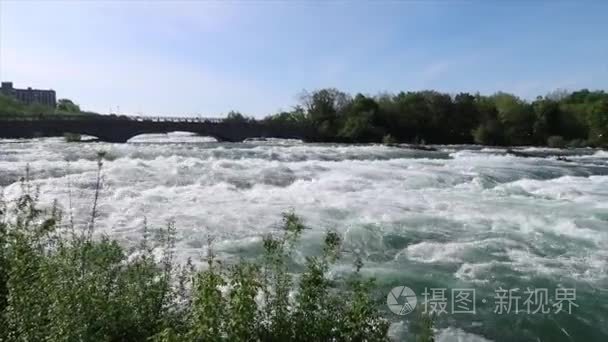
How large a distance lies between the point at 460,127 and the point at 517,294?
74.8m

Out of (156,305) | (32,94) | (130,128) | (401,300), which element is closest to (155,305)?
(156,305)

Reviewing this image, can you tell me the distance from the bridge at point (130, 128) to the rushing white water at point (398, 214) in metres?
36.4

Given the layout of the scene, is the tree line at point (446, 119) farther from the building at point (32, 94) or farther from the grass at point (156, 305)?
the building at point (32, 94)

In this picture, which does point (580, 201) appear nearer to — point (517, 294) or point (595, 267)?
point (595, 267)

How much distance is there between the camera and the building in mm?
155038

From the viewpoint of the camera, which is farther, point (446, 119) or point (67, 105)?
point (67, 105)

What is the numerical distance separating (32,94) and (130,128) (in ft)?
395

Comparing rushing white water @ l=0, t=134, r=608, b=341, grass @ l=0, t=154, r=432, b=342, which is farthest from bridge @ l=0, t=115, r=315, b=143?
grass @ l=0, t=154, r=432, b=342

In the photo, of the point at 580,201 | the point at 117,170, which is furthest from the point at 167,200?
the point at 580,201

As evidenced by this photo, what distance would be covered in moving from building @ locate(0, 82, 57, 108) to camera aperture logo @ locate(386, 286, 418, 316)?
165531mm

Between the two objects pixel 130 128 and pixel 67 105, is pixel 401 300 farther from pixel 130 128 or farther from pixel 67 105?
pixel 67 105

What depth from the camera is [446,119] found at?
8031cm

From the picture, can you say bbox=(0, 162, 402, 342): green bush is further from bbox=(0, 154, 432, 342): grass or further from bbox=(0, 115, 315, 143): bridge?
bbox=(0, 115, 315, 143): bridge

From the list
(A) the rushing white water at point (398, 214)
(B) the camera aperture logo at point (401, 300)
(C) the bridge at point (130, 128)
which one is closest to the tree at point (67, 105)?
(C) the bridge at point (130, 128)
